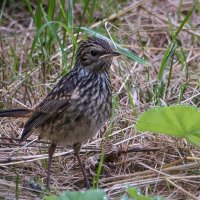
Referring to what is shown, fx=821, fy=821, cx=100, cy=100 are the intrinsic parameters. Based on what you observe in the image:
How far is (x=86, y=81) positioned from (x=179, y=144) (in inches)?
37.7

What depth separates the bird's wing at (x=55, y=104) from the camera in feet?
20.7

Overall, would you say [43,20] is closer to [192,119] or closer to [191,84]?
[191,84]

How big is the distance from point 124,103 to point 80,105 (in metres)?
1.58

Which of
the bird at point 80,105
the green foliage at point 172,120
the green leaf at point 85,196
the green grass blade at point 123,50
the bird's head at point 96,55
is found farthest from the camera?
the green grass blade at point 123,50

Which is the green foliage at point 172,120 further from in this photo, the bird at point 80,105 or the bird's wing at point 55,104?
the bird's wing at point 55,104

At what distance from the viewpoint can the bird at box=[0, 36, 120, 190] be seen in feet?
20.5

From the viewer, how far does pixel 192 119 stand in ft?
18.2

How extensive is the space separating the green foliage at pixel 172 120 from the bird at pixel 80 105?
2.31 feet

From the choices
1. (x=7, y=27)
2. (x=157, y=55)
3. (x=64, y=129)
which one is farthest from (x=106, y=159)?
(x=7, y=27)

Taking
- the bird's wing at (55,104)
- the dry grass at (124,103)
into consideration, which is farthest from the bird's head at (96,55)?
the dry grass at (124,103)

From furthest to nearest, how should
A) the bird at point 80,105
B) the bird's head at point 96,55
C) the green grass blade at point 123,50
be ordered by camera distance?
1. the green grass blade at point 123,50
2. the bird's head at point 96,55
3. the bird at point 80,105

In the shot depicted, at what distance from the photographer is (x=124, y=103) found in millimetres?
7770

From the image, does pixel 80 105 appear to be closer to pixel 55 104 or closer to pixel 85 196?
pixel 55 104

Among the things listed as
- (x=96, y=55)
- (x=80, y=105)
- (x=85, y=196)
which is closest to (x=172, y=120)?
(x=80, y=105)
